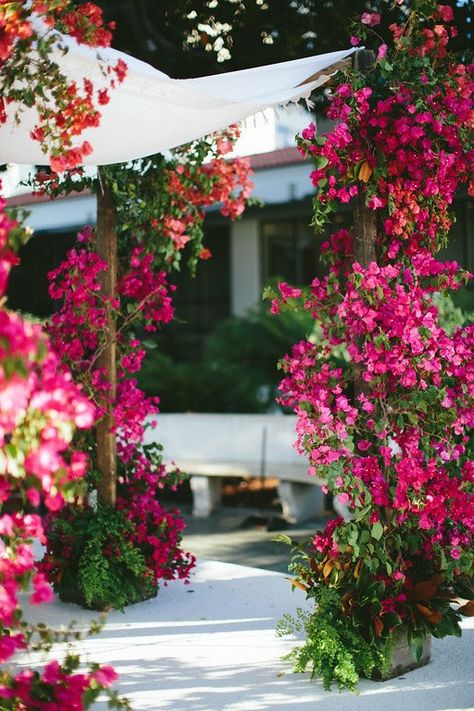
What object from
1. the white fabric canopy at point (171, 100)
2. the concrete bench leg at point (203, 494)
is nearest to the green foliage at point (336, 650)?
the white fabric canopy at point (171, 100)

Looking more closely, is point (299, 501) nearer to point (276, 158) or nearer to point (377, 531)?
point (377, 531)

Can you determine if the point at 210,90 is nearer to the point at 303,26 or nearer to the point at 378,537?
the point at 378,537

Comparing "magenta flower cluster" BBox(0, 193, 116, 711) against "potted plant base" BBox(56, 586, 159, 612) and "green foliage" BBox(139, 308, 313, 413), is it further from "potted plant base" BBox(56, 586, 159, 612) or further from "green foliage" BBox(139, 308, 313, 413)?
"green foliage" BBox(139, 308, 313, 413)

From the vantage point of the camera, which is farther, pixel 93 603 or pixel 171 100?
pixel 93 603

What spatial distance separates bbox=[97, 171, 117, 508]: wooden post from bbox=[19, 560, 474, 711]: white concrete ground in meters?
0.71

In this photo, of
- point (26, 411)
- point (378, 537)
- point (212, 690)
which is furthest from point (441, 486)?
point (26, 411)

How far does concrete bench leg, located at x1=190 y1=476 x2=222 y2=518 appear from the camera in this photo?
8.47 m

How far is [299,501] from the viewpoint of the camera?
7.98 m

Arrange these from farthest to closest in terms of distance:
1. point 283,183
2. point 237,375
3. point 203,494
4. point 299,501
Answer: point 283,183
point 237,375
point 203,494
point 299,501

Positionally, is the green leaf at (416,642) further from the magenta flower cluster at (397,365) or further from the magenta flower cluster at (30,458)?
the magenta flower cluster at (30,458)

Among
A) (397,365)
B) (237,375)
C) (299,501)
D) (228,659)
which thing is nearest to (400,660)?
(228,659)

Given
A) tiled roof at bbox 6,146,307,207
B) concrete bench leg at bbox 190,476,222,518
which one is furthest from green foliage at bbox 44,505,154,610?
tiled roof at bbox 6,146,307,207

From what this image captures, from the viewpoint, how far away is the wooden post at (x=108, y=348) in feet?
16.6

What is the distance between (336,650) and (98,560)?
158cm
